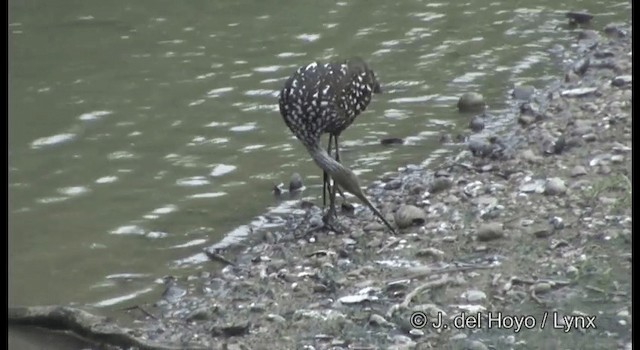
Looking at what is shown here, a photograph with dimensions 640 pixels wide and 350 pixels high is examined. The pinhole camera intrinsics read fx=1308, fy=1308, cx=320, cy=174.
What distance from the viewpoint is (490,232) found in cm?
801

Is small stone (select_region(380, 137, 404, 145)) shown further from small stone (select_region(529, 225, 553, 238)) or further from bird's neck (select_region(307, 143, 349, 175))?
small stone (select_region(529, 225, 553, 238))

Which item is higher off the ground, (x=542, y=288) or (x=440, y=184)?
(x=542, y=288)

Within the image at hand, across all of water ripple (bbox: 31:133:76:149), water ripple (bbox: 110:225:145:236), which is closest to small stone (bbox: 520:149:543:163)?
water ripple (bbox: 110:225:145:236)

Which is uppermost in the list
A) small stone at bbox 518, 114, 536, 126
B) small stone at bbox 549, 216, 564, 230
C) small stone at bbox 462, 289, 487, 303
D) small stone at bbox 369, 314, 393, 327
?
small stone at bbox 549, 216, 564, 230

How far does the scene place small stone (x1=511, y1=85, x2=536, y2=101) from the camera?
12.1m

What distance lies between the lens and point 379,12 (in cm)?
1484

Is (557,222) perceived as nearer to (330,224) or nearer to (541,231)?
(541,231)

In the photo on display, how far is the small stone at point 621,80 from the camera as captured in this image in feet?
36.8

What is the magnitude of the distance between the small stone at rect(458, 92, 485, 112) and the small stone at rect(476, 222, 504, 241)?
381 centimetres

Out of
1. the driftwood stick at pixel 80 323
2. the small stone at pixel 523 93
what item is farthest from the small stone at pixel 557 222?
the small stone at pixel 523 93

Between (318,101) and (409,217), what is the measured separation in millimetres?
1034

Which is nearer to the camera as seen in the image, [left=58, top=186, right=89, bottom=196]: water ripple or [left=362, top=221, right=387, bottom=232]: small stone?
[left=362, top=221, right=387, bottom=232]: small stone

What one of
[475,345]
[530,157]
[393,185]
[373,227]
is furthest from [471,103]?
[475,345]
